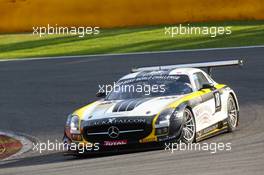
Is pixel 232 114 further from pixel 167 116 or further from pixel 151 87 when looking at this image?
pixel 167 116

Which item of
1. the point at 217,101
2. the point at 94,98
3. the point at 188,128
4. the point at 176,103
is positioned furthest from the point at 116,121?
Answer: the point at 94,98

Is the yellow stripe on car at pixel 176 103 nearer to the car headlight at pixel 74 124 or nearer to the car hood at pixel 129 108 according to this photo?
the car hood at pixel 129 108

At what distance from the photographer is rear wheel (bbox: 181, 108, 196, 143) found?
13284mm

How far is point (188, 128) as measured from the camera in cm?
1344

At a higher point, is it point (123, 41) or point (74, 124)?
point (123, 41)

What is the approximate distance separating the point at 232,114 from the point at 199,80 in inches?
32.3

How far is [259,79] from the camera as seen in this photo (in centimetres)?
2028

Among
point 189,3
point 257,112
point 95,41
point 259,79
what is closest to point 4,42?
point 95,41

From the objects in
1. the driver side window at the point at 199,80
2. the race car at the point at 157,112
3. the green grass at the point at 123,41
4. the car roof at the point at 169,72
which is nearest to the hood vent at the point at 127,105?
the race car at the point at 157,112

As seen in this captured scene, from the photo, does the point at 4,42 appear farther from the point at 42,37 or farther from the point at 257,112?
the point at 257,112

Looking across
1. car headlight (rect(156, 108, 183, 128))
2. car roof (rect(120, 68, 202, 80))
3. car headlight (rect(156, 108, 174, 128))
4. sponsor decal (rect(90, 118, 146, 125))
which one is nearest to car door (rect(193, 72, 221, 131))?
car roof (rect(120, 68, 202, 80))

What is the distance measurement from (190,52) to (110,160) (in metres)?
13.5

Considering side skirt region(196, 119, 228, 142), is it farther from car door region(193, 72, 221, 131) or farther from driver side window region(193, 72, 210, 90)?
driver side window region(193, 72, 210, 90)

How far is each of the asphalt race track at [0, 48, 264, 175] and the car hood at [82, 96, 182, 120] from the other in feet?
1.94
